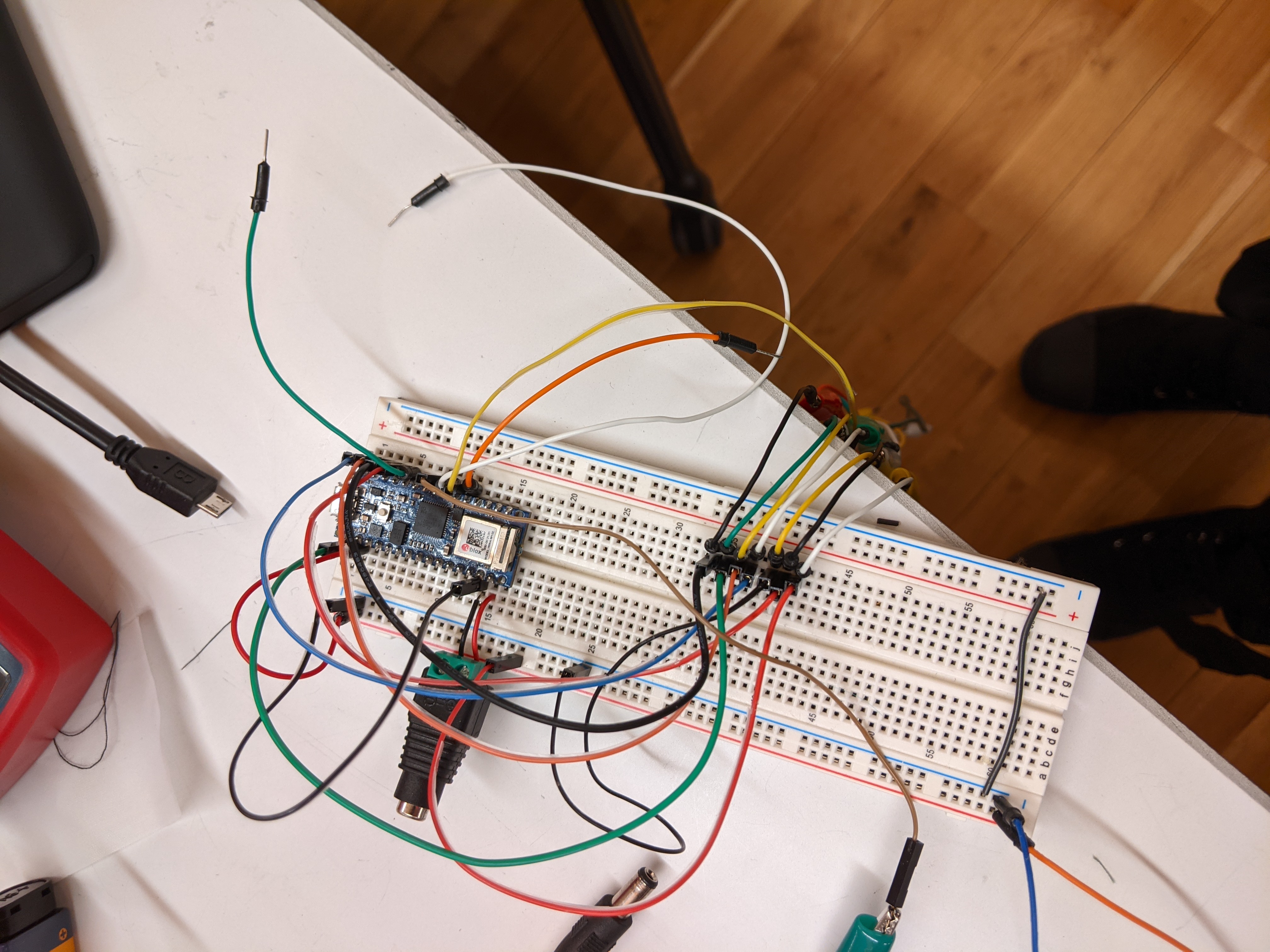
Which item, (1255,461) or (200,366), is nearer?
(200,366)

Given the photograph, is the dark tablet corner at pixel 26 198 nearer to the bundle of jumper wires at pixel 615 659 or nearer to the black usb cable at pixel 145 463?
the black usb cable at pixel 145 463

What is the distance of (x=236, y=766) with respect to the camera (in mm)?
1129

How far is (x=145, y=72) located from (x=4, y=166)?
0.26 m

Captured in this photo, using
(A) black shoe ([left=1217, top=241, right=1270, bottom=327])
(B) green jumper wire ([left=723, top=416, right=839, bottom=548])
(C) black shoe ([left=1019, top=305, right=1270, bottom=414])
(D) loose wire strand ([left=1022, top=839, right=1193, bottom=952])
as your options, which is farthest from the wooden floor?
(D) loose wire strand ([left=1022, top=839, right=1193, bottom=952])

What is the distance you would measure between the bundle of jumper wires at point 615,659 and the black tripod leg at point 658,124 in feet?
2.02

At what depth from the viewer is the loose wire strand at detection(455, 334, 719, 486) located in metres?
1.02

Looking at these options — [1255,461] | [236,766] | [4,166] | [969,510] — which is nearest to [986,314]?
[969,510]

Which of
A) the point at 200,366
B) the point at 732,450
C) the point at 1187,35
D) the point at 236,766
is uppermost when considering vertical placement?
the point at 1187,35

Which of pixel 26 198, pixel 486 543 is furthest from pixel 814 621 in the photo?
pixel 26 198

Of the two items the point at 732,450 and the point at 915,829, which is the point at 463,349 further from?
the point at 915,829

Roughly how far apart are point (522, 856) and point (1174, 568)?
5.19 ft

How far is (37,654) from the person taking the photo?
101 centimetres

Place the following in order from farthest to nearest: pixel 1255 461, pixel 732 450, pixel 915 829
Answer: pixel 1255 461 < pixel 732 450 < pixel 915 829

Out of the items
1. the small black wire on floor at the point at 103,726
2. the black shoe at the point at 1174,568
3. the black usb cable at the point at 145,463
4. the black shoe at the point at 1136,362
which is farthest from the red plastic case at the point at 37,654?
the black shoe at the point at 1136,362
